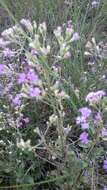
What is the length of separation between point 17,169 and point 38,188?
138mm

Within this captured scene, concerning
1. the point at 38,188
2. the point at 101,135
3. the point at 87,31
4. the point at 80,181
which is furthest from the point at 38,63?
the point at 87,31

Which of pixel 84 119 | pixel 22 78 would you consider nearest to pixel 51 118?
pixel 84 119

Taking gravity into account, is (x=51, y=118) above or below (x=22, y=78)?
below

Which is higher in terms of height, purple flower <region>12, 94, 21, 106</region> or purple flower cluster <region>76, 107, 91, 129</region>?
purple flower <region>12, 94, 21, 106</region>

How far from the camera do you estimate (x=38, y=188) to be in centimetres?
175

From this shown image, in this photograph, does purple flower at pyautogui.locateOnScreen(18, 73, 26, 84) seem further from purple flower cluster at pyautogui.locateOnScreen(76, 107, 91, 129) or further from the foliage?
purple flower cluster at pyautogui.locateOnScreen(76, 107, 91, 129)

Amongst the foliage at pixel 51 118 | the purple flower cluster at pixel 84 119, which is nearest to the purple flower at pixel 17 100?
the foliage at pixel 51 118

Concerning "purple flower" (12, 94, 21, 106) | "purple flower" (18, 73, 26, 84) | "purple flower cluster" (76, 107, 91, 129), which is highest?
"purple flower" (18, 73, 26, 84)

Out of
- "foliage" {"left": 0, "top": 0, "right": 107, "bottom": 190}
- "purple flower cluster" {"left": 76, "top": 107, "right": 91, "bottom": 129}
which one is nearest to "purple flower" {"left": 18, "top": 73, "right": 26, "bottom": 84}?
"foliage" {"left": 0, "top": 0, "right": 107, "bottom": 190}

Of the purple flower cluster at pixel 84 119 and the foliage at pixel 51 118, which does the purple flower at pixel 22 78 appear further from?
the purple flower cluster at pixel 84 119

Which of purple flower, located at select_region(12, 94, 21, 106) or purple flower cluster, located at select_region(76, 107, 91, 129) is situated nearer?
purple flower cluster, located at select_region(76, 107, 91, 129)

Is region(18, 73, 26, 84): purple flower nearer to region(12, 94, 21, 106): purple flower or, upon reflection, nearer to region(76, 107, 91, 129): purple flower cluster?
region(12, 94, 21, 106): purple flower

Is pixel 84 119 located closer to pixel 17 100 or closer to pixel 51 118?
pixel 51 118

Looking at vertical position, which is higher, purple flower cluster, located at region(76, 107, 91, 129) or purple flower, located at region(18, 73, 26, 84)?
purple flower, located at region(18, 73, 26, 84)
